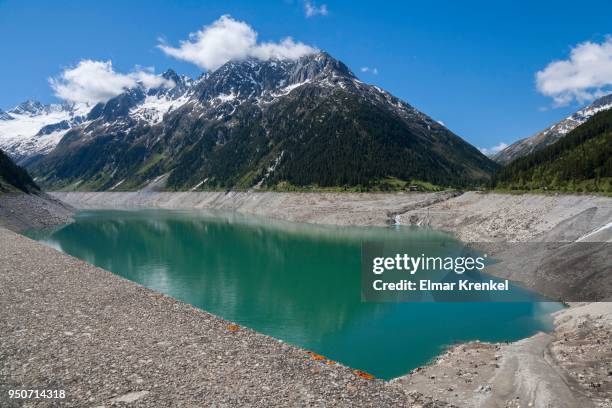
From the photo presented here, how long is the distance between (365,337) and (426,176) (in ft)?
492

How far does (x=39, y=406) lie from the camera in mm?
12250

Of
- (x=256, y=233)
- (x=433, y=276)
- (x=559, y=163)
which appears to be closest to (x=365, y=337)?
(x=433, y=276)

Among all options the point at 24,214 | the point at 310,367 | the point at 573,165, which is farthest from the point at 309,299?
the point at 24,214

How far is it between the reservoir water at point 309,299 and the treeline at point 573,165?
77.2 ft

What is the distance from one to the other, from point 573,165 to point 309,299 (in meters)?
67.4

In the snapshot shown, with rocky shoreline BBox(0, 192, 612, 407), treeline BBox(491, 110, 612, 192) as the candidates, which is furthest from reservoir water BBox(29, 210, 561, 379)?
treeline BBox(491, 110, 612, 192)

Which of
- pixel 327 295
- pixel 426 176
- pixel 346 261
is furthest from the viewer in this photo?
pixel 426 176

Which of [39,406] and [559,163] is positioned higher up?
[559,163]

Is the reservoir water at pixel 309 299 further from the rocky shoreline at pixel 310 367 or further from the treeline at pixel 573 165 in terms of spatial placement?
the treeline at pixel 573 165

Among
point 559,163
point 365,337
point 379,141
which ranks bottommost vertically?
point 365,337

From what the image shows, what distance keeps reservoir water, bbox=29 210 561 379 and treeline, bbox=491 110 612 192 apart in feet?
77.2

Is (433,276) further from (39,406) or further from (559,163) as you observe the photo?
(559,163)

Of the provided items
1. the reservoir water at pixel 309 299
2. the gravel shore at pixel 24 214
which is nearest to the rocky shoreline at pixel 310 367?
the reservoir water at pixel 309 299

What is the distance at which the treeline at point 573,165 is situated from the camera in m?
70.6
